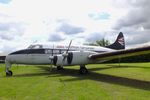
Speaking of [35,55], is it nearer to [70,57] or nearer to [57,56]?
[57,56]

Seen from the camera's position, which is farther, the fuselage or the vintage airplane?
the fuselage

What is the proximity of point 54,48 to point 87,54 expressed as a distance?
16.8 feet

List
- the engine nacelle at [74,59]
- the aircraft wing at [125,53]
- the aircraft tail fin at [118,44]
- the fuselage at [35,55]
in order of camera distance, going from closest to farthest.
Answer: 1. the aircraft wing at [125,53]
2. the engine nacelle at [74,59]
3. the fuselage at [35,55]
4. the aircraft tail fin at [118,44]

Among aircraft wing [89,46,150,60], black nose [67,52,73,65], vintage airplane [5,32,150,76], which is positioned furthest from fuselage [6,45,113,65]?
aircraft wing [89,46,150,60]

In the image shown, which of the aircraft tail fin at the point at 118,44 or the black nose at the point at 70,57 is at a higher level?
the aircraft tail fin at the point at 118,44

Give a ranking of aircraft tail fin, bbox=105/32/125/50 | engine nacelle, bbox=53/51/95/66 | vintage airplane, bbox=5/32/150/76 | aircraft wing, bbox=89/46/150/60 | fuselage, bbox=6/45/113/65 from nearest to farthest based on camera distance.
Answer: aircraft wing, bbox=89/46/150/60
vintage airplane, bbox=5/32/150/76
engine nacelle, bbox=53/51/95/66
fuselage, bbox=6/45/113/65
aircraft tail fin, bbox=105/32/125/50

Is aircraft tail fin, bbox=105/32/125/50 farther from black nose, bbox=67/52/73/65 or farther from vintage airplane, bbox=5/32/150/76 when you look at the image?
black nose, bbox=67/52/73/65

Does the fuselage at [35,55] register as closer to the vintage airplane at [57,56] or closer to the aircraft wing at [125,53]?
Result: the vintage airplane at [57,56]

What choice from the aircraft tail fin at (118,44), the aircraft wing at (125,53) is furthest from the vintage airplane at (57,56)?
the aircraft tail fin at (118,44)

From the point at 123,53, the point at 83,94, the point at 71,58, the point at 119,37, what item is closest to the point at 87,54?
the point at 71,58

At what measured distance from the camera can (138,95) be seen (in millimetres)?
11031

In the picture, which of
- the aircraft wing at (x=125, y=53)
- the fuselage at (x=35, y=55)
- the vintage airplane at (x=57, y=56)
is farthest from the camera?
the fuselage at (x=35, y=55)

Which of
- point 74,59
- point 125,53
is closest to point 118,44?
point 74,59

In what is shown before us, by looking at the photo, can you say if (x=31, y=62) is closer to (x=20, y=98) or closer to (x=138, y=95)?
(x=20, y=98)
